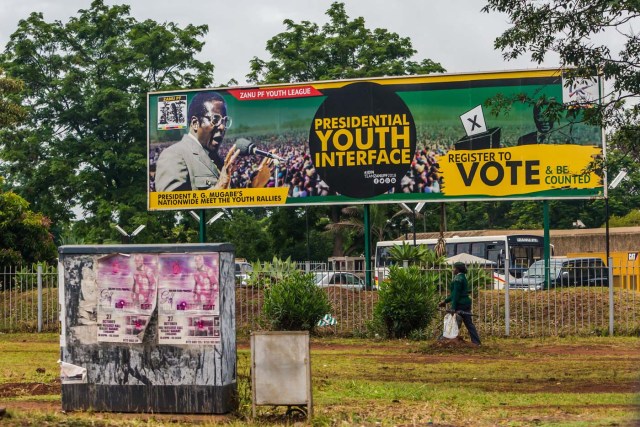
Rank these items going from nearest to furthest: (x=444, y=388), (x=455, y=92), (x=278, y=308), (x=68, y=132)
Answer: (x=444, y=388)
(x=278, y=308)
(x=455, y=92)
(x=68, y=132)

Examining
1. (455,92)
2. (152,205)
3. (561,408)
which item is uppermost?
(455,92)

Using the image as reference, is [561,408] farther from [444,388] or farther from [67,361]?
[67,361]

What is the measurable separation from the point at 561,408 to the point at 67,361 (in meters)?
5.76

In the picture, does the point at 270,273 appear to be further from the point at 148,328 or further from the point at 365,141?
the point at 148,328

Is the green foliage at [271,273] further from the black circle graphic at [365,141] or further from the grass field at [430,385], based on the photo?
the black circle graphic at [365,141]

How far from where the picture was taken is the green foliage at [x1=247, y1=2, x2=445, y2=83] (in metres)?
56.8

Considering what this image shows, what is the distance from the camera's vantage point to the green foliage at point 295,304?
24.3 meters

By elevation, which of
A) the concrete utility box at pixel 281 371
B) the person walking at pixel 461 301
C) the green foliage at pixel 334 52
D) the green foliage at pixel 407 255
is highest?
the green foliage at pixel 334 52

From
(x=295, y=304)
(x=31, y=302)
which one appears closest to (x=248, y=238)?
(x=31, y=302)

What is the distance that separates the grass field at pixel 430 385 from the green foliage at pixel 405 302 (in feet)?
2.18

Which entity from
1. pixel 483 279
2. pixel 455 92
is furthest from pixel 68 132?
pixel 483 279

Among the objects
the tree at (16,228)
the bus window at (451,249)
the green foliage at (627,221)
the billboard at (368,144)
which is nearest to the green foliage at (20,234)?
the tree at (16,228)

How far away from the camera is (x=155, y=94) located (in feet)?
109

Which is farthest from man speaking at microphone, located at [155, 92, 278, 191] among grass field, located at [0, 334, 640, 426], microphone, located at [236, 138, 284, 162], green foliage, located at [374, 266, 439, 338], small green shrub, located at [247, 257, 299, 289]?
grass field, located at [0, 334, 640, 426]
